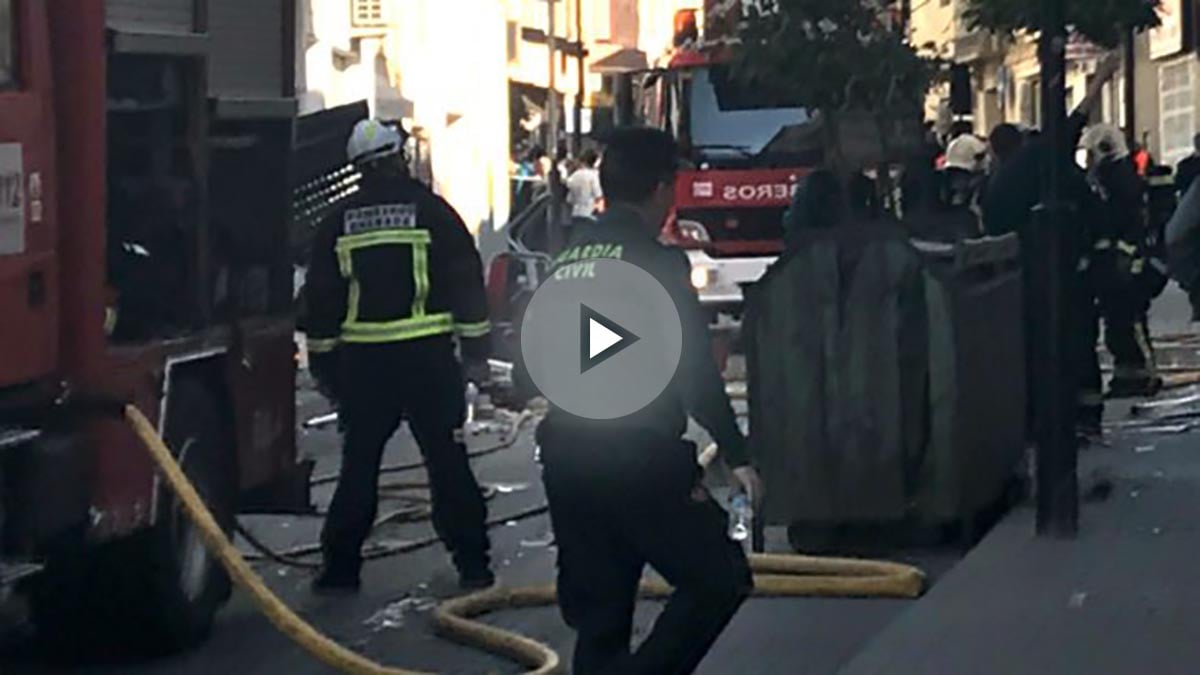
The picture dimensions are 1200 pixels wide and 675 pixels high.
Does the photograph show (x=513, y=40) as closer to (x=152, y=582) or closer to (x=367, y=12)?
(x=367, y=12)

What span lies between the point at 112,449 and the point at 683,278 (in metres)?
2.77

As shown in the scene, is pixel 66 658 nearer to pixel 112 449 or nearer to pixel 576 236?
pixel 112 449

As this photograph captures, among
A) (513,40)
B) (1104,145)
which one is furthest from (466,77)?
(1104,145)


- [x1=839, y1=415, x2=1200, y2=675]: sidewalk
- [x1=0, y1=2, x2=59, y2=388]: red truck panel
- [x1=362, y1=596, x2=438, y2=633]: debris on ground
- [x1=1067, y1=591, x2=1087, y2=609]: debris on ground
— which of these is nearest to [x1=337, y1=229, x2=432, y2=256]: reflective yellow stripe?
[x1=362, y1=596, x2=438, y2=633]: debris on ground

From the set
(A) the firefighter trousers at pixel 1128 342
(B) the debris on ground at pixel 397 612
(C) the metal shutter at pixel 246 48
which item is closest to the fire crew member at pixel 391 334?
(B) the debris on ground at pixel 397 612

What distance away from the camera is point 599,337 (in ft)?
21.9

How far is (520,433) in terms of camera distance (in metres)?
17.3

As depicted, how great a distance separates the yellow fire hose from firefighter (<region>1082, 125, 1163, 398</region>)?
621 cm

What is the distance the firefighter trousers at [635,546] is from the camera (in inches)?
262

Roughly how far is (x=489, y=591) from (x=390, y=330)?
1086 millimetres

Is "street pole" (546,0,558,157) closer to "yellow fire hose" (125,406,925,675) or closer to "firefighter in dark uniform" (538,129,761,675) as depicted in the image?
"yellow fire hose" (125,406,925,675)

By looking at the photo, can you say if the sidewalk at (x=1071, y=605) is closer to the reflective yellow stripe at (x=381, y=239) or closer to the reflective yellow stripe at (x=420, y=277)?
the reflective yellow stripe at (x=420, y=277)

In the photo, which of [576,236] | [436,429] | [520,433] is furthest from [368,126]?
[520,433]
